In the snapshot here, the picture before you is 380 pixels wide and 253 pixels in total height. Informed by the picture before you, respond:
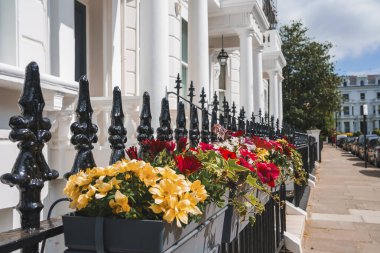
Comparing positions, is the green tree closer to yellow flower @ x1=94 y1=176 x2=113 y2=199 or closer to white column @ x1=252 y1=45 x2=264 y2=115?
white column @ x1=252 y1=45 x2=264 y2=115

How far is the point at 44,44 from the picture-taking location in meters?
4.44

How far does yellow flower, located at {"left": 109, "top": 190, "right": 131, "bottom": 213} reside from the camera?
115cm

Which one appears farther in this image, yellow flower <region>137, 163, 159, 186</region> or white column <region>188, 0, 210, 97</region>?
white column <region>188, 0, 210, 97</region>

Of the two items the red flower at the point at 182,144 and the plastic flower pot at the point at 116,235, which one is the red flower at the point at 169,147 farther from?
the plastic flower pot at the point at 116,235

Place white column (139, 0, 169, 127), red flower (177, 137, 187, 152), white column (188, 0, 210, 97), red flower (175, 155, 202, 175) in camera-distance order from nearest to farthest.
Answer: red flower (175, 155, 202, 175)
red flower (177, 137, 187, 152)
white column (139, 0, 169, 127)
white column (188, 0, 210, 97)

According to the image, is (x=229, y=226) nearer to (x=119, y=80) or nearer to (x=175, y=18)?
(x=119, y=80)

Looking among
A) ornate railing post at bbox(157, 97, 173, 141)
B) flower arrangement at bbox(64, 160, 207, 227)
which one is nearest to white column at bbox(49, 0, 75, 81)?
ornate railing post at bbox(157, 97, 173, 141)

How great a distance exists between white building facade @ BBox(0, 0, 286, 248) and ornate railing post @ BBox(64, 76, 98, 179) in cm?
165

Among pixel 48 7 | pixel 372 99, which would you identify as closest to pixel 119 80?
pixel 48 7

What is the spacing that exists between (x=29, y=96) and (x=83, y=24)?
5753 mm

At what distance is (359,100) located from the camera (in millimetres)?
108188

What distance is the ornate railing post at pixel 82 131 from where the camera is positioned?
1.56 meters

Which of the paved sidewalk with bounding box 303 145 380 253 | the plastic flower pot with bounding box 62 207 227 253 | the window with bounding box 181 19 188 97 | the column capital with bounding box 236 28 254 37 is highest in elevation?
the column capital with bounding box 236 28 254 37

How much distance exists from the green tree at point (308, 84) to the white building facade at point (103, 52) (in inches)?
800
